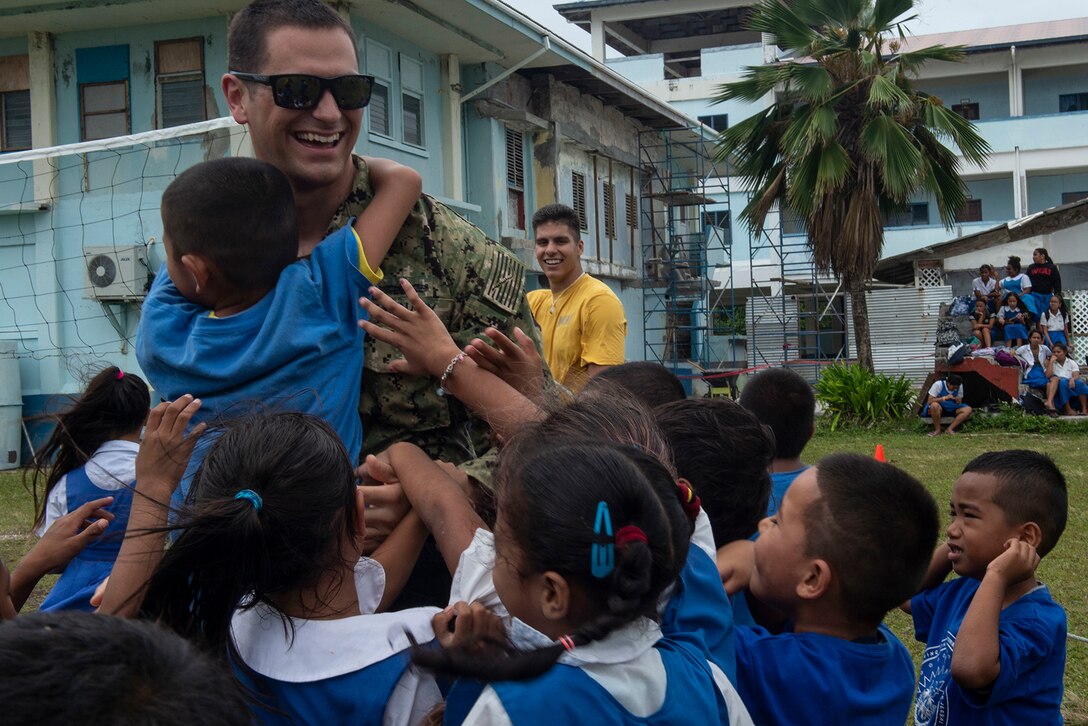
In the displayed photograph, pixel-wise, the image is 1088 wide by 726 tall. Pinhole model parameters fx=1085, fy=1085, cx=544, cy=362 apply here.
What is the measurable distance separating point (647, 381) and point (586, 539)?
1.59 m

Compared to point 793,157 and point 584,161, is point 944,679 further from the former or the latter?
point 584,161

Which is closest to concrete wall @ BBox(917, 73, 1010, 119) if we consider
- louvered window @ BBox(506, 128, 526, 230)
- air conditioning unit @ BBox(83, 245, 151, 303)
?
louvered window @ BBox(506, 128, 526, 230)

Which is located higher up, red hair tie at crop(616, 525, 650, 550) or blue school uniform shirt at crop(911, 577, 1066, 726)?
red hair tie at crop(616, 525, 650, 550)

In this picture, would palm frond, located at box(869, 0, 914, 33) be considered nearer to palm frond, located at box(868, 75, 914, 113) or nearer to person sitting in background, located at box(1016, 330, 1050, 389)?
palm frond, located at box(868, 75, 914, 113)

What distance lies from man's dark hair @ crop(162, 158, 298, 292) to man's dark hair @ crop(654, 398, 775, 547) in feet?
2.98

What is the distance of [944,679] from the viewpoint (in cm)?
271

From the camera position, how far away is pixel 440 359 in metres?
1.97

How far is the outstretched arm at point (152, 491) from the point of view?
187 cm

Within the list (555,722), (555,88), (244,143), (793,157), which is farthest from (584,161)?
(555,722)

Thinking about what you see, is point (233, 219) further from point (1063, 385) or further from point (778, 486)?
point (1063, 385)

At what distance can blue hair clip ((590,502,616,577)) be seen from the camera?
1.45 metres

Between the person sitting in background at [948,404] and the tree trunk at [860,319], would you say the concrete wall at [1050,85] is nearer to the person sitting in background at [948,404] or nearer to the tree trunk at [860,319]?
the tree trunk at [860,319]

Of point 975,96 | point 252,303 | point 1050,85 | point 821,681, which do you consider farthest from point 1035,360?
point 1050,85

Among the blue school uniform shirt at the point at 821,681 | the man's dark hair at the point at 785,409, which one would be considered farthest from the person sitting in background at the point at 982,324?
the blue school uniform shirt at the point at 821,681
